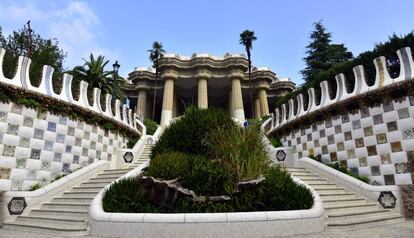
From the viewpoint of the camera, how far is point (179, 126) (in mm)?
9820

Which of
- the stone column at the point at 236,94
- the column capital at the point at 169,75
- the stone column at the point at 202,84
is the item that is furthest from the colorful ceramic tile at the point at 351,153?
the column capital at the point at 169,75

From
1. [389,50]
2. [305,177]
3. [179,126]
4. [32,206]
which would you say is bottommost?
[32,206]

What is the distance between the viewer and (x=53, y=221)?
7301 mm

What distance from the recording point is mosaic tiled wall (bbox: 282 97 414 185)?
844cm

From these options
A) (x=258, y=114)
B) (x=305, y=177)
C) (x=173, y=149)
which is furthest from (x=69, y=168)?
(x=258, y=114)

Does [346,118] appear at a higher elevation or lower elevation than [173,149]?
higher

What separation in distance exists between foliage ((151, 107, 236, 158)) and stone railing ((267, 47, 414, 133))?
4.85 metres

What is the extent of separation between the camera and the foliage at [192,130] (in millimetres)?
9273

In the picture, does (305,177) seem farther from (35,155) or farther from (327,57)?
(327,57)

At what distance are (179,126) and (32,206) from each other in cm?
535

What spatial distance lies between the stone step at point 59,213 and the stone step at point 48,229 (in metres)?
0.58

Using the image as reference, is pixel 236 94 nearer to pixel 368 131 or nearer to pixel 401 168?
pixel 368 131

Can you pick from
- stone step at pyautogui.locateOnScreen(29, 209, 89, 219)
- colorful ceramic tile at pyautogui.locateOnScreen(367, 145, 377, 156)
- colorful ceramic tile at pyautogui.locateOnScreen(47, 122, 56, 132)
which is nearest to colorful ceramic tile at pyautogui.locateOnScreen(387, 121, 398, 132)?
colorful ceramic tile at pyautogui.locateOnScreen(367, 145, 377, 156)

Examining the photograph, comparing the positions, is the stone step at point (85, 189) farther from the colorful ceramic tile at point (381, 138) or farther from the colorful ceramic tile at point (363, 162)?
the colorful ceramic tile at point (381, 138)
